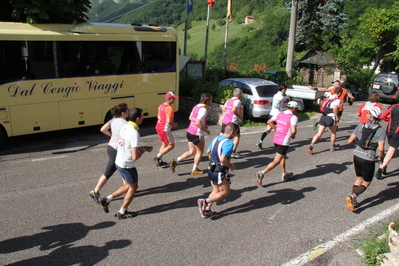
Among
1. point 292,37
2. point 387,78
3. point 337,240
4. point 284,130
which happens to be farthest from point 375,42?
point 337,240

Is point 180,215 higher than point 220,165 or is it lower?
lower

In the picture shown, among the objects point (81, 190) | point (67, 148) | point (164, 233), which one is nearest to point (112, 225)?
point (164, 233)

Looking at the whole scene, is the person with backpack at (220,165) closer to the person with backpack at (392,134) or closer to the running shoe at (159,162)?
the running shoe at (159,162)

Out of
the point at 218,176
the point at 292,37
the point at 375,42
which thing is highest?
the point at 375,42

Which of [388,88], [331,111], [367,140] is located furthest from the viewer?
[388,88]

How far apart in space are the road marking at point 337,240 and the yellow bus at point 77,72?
7.77 m

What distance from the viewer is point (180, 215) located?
19.7 ft

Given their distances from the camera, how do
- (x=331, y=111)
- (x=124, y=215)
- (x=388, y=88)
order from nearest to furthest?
(x=124, y=215) → (x=331, y=111) → (x=388, y=88)

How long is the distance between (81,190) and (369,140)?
5190mm

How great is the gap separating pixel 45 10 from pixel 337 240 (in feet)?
31.6

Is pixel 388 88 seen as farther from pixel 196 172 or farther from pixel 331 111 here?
pixel 196 172

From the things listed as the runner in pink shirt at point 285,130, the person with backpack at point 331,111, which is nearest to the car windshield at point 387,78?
the person with backpack at point 331,111

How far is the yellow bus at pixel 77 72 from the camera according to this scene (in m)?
9.36

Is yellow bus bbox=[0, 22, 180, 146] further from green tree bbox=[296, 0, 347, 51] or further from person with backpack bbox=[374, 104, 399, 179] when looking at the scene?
green tree bbox=[296, 0, 347, 51]
